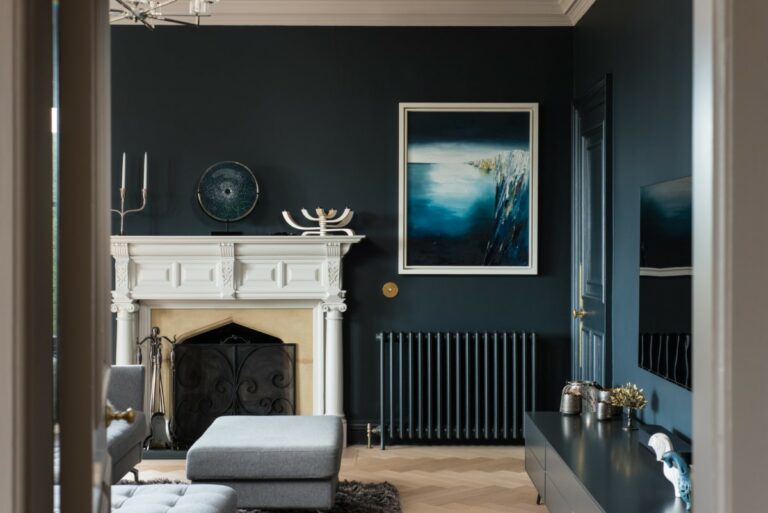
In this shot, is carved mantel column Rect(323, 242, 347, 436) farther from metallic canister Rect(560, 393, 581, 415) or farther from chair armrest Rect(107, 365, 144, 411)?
metallic canister Rect(560, 393, 581, 415)

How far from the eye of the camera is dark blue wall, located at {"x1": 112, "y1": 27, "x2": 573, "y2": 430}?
5.82 meters

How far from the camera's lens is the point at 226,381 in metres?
5.79

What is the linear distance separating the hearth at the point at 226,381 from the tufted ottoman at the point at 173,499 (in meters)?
2.22

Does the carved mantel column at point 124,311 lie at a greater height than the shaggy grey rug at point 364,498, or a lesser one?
greater

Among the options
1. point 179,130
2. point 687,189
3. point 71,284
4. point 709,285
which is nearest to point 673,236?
point 687,189

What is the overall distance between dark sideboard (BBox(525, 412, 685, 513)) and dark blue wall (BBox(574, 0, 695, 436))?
0.83 ft

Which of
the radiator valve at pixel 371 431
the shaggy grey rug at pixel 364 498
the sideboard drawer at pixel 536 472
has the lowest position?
the shaggy grey rug at pixel 364 498

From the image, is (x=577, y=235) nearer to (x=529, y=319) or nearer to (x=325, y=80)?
(x=529, y=319)

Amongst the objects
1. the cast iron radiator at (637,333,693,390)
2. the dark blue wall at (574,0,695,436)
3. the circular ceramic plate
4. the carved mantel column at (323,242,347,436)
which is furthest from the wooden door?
the circular ceramic plate

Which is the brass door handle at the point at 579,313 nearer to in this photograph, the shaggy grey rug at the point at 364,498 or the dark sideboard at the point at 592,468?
the dark sideboard at the point at 592,468

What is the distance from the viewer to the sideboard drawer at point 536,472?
416 centimetres

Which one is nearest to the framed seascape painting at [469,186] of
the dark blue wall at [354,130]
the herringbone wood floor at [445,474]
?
the dark blue wall at [354,130]
